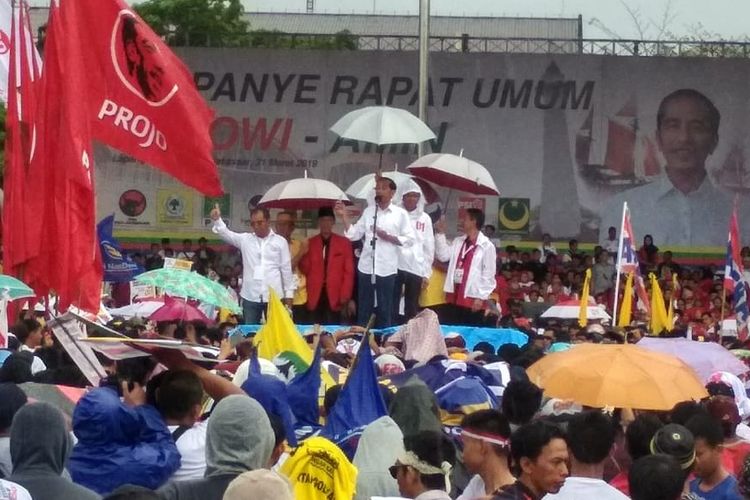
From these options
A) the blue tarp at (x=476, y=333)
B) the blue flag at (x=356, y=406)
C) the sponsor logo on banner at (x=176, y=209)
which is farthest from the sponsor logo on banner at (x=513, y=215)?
the blue flag at (x=356, y=406)

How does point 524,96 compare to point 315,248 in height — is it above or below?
above

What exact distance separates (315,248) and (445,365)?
22.1 feet

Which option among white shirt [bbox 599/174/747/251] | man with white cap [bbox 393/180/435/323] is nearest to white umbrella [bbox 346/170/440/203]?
man with white cap [bbox 393/180/435/323]

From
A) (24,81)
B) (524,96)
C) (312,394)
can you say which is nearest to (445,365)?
(312,394)

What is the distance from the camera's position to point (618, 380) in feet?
28.6

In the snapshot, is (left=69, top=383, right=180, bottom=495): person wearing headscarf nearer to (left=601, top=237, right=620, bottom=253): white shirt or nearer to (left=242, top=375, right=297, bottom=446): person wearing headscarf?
(left=242, top=375, right=297, bottom=446): person wearing headscarf

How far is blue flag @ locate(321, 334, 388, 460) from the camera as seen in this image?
25.5ft

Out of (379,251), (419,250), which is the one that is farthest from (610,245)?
(379,251)

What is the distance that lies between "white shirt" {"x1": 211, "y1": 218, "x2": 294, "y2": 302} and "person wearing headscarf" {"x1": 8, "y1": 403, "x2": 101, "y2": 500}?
1063 centimetres

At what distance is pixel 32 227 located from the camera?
948cm

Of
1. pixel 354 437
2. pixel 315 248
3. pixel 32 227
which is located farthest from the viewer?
pixel 315 248

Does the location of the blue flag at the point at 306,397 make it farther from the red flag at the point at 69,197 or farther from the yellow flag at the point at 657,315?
the yellow flag at the point at 657,315

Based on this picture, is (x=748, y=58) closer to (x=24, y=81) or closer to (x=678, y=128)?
(x=678, y=128)

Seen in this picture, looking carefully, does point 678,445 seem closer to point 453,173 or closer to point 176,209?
point 453,173
